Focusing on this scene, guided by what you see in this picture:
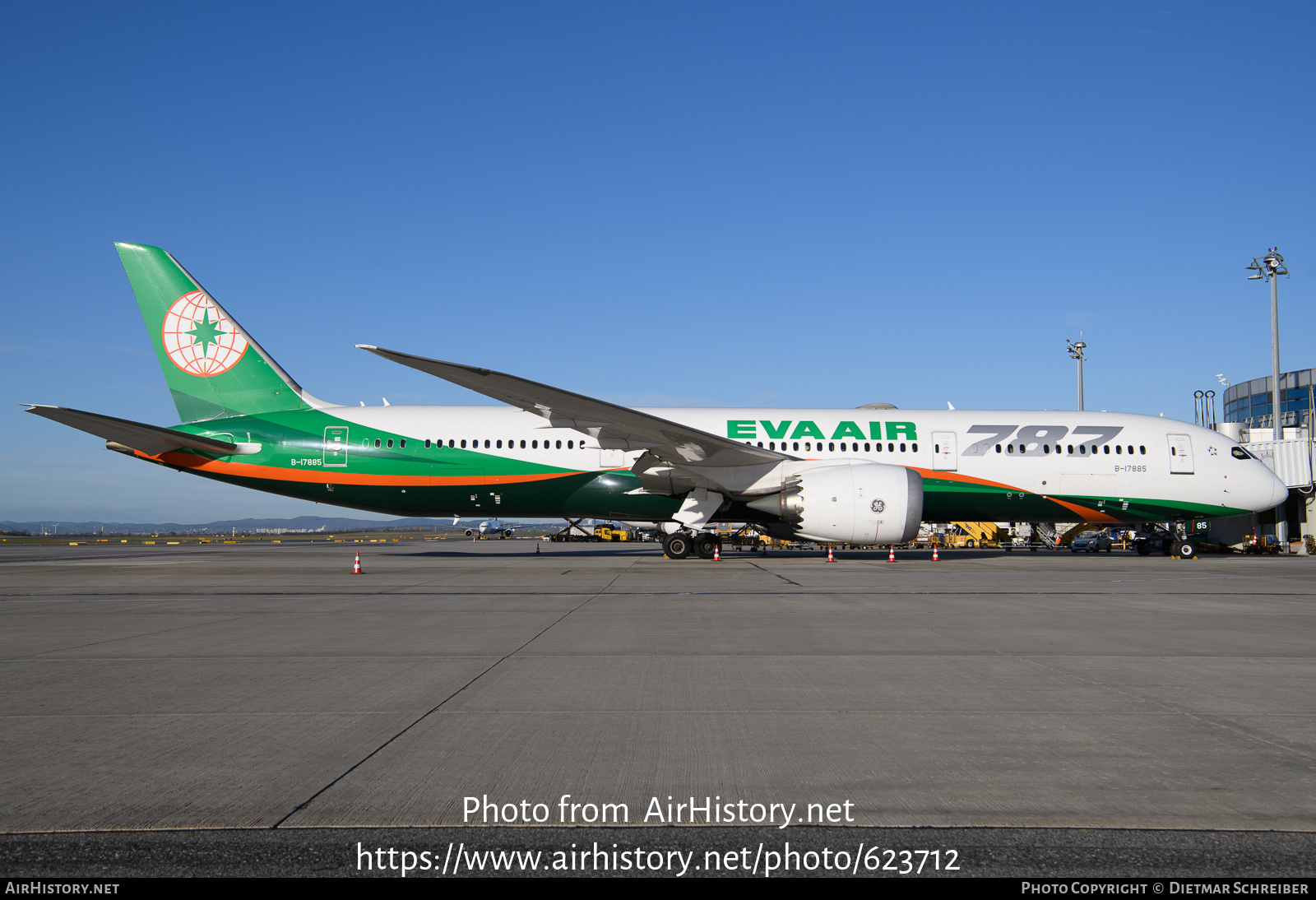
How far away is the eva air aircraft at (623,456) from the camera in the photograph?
19.8m

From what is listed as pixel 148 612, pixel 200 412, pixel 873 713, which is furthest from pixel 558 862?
pixel 200 412

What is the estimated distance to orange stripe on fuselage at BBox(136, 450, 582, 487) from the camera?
66.1ft

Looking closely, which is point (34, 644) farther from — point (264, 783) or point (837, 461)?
point (837, 461)

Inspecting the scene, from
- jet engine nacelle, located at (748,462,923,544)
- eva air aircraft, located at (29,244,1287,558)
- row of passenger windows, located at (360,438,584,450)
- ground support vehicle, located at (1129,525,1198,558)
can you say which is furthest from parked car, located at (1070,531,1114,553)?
row of passenger windows, located at (360,438,584,450)

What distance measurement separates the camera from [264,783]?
10.5 feet

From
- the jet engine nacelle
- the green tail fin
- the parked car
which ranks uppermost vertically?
the green tail fin

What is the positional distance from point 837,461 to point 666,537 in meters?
4.75

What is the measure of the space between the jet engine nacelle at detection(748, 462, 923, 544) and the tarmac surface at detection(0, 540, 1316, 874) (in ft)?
27.6

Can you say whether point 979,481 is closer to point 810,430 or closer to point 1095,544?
point 810,430

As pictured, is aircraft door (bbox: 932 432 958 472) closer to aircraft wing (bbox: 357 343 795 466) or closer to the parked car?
aircraft wing (bbox: 357 343 795 466)

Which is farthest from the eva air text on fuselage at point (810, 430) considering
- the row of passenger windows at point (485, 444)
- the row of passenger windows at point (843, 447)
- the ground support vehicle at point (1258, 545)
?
the ground support vehicle at point (1258, 545)

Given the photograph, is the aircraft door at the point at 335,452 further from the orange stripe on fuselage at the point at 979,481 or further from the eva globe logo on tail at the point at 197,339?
the orange stripe on fuselage at the point at 979,481

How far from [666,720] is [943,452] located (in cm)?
1830

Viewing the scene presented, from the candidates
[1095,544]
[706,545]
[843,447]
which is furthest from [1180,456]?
[706,545]
